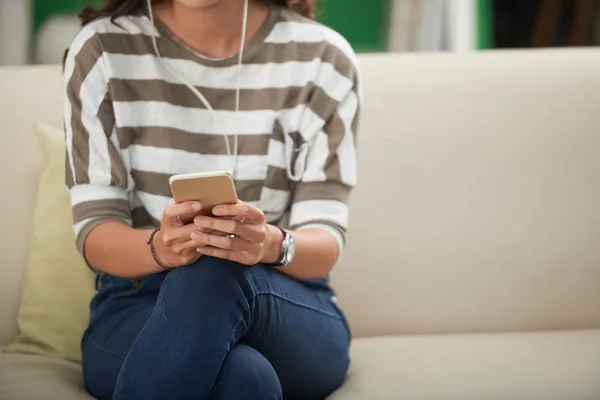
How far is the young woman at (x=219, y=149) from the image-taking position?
113 centimetres

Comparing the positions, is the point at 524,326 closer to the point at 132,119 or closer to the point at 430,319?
the point at 430,319

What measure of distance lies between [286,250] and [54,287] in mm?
466

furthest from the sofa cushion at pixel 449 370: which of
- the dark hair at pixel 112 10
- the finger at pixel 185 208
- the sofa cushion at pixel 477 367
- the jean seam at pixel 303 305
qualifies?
the dark hair at pixel 112 10

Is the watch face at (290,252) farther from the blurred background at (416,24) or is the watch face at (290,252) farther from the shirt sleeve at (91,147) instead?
the blurred background at (416,24)

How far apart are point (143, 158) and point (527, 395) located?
2.18 ft

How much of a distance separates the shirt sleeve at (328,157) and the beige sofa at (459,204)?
0.81 ft

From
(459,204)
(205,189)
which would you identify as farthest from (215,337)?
(459,204)

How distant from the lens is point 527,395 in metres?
1.19

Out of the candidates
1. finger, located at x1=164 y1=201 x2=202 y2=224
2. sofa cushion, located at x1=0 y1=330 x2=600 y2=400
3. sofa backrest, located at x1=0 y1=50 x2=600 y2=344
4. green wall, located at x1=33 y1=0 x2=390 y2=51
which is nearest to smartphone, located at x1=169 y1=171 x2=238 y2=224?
finger, located at x1=164 y1=201 x2=202 y2=224

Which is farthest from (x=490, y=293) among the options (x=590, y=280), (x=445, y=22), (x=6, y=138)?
(x=445, y=22)

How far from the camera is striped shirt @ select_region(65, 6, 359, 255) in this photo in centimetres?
124

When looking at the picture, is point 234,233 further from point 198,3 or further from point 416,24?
point 416,24

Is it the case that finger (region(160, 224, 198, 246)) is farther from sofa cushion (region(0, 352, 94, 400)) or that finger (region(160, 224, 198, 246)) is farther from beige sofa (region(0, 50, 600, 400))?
beige sofa (region(0, 50, 600, 400))

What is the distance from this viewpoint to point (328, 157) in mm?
1278
